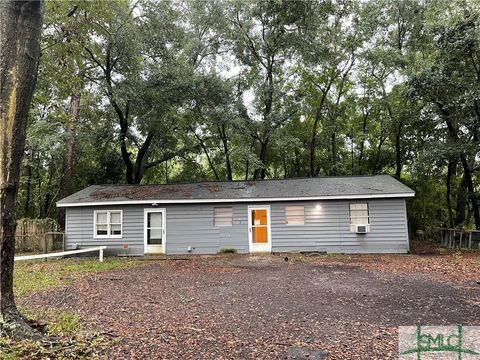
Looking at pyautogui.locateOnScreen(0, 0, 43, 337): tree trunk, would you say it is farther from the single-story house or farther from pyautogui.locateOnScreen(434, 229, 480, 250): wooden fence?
pyautogui.locateOnScreen(434, 229, 480, 250): wooden fence

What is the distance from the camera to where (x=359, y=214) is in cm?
1327

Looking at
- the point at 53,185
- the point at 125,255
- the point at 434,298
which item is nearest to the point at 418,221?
the point at 434,298

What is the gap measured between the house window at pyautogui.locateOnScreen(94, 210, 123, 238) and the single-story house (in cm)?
4

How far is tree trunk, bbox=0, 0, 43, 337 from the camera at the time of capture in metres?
4.13

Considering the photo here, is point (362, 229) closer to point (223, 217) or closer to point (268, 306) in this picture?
point (223, 217)

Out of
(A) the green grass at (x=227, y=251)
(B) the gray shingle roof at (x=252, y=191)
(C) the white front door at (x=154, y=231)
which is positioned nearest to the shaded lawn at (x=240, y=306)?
(A) the green grass at (x=227, y=251)

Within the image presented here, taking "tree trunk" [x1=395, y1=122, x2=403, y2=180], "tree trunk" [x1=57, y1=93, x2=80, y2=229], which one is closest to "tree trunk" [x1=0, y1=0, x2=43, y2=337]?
"tree trunk" [x1=57, y1=93, x2=80, y2=229]

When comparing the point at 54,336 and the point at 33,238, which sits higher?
the point at 33,238

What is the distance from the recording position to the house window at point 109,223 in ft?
46.3

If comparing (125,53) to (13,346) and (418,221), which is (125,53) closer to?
(13,346)

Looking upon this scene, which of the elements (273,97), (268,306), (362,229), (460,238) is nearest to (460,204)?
(460,238)

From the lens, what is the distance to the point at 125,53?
Result: 14.7 m

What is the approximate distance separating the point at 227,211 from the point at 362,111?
43.0ft

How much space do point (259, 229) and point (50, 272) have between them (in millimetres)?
A: 7687
